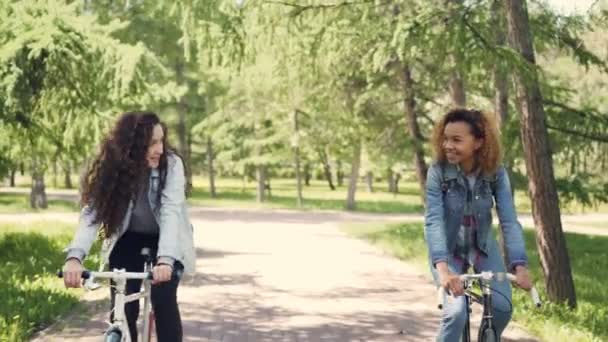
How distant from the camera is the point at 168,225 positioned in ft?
11.7

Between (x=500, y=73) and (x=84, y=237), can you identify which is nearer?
(x=84, y=237)

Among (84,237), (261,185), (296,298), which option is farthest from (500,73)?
(261,185)

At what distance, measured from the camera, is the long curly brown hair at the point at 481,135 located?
374 cm

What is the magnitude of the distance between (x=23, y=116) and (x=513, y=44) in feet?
21.0

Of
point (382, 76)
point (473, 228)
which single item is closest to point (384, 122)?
point (382, 76)

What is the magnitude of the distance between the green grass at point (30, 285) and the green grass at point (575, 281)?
14.9 feet

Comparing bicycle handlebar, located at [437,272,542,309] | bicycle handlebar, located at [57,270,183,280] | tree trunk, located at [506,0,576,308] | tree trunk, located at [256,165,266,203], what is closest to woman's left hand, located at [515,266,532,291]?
bicycle handlebar, located at [437,272,542,309]

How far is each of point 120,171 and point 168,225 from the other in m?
0.36

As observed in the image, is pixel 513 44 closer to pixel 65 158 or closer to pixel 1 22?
pixel 1 22

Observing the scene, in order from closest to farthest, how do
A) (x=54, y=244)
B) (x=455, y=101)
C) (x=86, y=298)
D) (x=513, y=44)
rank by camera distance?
(x=513, y=44) → (x=86, y=298) → (x=54, y=244) → (x=455, y=101)

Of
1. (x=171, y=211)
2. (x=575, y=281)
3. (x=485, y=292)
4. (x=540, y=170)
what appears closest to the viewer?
(x=485, y=292)

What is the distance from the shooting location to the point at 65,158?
12172 millimetres

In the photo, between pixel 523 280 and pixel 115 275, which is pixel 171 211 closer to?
pixel 115 275

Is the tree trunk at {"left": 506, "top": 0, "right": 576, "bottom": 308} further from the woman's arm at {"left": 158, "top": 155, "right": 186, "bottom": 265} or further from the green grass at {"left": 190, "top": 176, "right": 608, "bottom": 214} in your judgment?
the woman's arm at {"left": 158, "top": 155, "right": 186, "bottom": 265}
